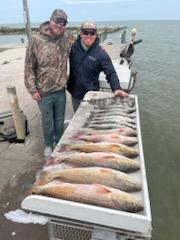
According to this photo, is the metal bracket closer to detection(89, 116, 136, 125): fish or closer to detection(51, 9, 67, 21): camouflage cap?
detection(89, 116, 136, 125): fish

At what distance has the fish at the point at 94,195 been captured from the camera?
8.23 ft

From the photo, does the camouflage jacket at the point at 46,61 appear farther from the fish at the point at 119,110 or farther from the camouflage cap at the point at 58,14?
the fish at the point at 119,110

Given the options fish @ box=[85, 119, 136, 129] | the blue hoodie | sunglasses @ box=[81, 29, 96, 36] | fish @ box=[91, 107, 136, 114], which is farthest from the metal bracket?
sunglasses @ box=[81, 29, 96, 36]

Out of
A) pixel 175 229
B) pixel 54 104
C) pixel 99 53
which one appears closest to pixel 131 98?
pixel 99 53

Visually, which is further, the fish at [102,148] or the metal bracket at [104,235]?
the fish at [102,148]

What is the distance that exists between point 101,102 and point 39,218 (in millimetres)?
2753

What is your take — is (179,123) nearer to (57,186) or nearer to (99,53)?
(99,53)

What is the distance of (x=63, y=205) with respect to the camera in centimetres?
243

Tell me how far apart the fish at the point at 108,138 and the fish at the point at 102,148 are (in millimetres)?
144

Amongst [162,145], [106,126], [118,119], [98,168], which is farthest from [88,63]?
[162,145]

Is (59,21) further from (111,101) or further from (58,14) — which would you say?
(111,101)

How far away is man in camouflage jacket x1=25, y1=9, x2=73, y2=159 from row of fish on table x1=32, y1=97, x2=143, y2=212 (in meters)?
0.95

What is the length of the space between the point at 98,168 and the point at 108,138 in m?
0.76

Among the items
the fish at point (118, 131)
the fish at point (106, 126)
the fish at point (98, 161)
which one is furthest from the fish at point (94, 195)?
the fish at point (106, 126)
